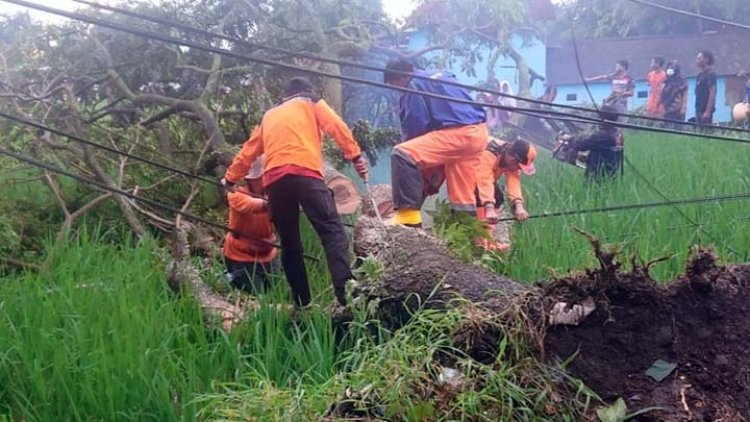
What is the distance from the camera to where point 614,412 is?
8.55ft

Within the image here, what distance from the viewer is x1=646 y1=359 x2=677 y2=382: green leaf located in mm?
2711

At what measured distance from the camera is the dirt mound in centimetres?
271

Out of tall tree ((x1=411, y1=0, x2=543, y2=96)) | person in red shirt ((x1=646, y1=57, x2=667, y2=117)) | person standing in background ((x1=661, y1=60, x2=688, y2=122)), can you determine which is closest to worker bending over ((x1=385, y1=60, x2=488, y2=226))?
tall tree ((x1=411, y1=0, x2=543, y2=96))

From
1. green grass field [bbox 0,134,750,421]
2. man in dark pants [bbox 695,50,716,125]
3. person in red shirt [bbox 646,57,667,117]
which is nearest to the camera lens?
green grass field [bbox 0,134,750,421]

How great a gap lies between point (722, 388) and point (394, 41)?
23.7 feet

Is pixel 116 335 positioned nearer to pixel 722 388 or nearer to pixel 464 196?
pixel 722 388

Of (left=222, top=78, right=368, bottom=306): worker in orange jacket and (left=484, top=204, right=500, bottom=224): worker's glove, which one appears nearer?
(left=222, top=78, right=368, bottom=306): worker in orange jacket

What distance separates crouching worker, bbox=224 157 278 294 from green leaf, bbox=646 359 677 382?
10.4 ft

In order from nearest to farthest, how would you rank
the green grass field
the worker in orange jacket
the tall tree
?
1. the green grass field
2. the worker in orange jacket
3. the tall tree

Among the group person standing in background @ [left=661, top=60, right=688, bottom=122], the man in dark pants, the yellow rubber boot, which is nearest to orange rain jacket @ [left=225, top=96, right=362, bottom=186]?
the yellow rubber boot

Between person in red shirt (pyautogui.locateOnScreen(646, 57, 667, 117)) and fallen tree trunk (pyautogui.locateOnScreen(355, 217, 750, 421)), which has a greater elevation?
fallen tree trunk (pyautogui.locateOnScreen(355, 217, 750, 421))

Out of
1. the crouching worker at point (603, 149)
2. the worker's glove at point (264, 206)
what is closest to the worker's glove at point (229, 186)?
the worker's glove at point (264, 206)

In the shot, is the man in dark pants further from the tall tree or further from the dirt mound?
the dirt mound

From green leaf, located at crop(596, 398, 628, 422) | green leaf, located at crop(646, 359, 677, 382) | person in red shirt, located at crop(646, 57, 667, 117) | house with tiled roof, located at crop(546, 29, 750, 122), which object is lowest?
house with tiled roof, located at crop(546, 29, 750, 122)
